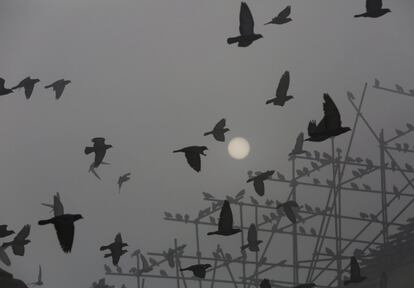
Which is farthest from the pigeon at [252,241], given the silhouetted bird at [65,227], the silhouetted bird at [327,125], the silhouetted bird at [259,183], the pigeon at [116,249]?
the silhouetted bird at [65,227]

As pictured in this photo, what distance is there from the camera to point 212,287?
30.0 metres

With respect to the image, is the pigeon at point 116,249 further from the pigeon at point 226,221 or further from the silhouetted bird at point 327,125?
the silhouetted bird at point 327,125

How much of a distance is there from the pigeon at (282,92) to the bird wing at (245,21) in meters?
1.58

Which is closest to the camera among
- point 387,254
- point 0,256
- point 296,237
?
point 0,256

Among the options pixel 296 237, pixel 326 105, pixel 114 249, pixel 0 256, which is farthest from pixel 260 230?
pixel 326 105

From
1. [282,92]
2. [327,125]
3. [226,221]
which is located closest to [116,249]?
[226,221]

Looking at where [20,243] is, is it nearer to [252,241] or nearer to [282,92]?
[252,241]

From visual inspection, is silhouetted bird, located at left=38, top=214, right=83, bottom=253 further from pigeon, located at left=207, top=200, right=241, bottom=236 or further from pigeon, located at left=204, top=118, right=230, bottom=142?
pigeon, located at left=204, top=118, right=230, bottom=142

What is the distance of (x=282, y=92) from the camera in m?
13.3

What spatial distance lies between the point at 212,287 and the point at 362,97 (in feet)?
39.5

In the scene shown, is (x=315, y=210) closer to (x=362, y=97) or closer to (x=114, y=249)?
(x=362, y=97)

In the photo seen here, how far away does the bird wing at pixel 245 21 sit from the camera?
36.0 feet

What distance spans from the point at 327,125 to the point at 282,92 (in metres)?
3.04

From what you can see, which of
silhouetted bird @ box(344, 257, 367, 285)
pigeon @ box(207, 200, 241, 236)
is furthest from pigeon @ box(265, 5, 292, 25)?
Answer: silhouetted bird @ box(344, 257, 367, 285)
